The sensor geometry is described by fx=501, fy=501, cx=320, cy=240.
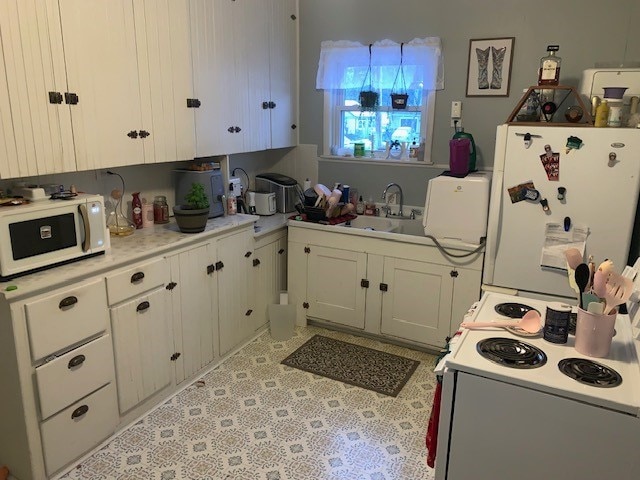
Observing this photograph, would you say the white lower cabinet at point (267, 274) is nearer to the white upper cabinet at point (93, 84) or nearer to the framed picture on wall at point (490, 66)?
the white upper cabinet at point (93, 84)

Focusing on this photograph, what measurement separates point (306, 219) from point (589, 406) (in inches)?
103

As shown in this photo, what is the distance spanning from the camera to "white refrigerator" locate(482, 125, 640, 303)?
261 centimetres

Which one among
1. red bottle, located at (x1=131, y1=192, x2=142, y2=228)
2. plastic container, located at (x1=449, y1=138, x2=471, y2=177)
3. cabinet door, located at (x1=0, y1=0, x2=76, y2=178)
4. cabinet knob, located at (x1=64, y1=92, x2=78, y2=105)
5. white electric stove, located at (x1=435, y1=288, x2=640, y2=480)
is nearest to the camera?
white electric stove, located at (x1=435, y1=288, x2=640, y2=480)

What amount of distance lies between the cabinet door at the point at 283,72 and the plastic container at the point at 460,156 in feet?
4.70

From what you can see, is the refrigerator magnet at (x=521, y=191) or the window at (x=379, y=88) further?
the window at (x=379, y=88)

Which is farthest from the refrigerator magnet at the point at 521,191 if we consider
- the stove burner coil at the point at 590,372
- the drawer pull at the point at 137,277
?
the drawer pull at the point at 137,277

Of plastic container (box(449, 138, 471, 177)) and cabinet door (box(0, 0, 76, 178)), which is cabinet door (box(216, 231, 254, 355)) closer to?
cabinet door (box(0, 0, 76, 178))

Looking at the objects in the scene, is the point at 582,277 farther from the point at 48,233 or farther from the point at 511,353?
the point at 48,233

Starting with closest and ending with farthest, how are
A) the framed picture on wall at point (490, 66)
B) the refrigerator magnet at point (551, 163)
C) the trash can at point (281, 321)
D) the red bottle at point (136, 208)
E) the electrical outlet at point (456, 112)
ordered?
the refrigerator magnet at point (551, 163), the red bottle at point (136, 208), the framed picture on wall at point (490, 66), the electrical outlet at point (456, 112), the trash can at point (281, 321)

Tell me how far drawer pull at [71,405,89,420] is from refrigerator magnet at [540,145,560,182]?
8.79ft

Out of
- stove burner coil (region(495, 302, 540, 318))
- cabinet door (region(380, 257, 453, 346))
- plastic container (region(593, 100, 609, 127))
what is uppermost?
plastic container (region(593, 100, 609, 127))

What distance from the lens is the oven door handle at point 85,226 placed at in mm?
2404

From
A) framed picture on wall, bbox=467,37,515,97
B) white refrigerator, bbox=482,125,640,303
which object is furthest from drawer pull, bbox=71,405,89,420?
framed picture on wall, bbox=467,37,515,97

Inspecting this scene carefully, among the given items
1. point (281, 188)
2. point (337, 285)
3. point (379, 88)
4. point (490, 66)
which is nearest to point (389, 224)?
point (337, 285)
